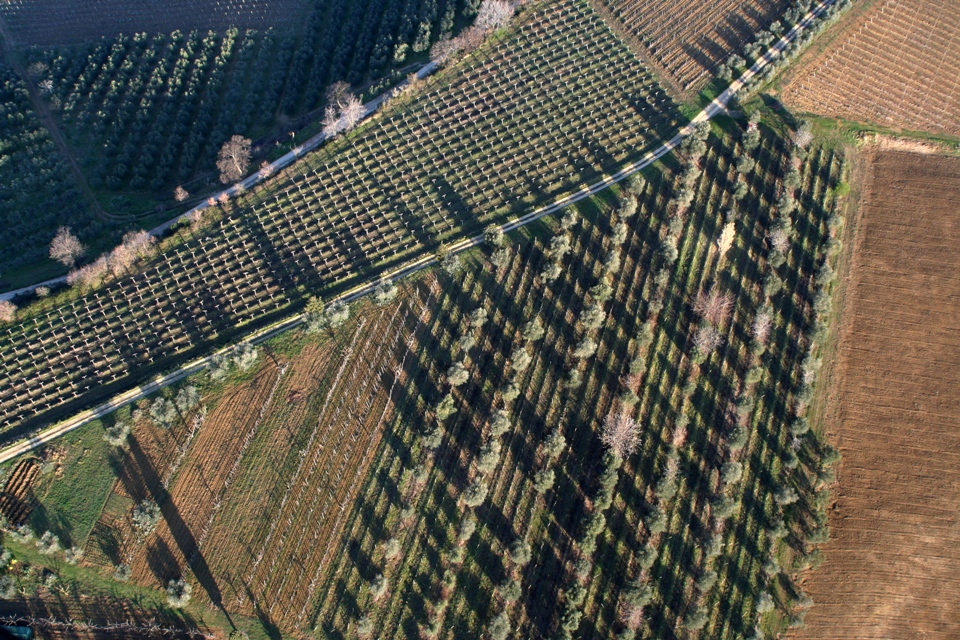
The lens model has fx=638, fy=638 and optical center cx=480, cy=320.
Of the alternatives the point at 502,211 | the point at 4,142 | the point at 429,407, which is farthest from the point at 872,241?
the point at 4,142

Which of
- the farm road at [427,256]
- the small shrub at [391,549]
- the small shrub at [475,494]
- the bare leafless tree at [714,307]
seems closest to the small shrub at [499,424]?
the small shrub at [475,494]

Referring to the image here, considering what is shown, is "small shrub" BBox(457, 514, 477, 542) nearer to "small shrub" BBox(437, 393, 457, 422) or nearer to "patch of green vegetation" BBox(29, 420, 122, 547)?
"small shrub" BBox(437, 393, 457, 422)

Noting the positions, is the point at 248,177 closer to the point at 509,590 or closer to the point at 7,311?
the point at 7,311

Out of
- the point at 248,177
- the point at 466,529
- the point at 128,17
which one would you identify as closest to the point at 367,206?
the point at 248,177

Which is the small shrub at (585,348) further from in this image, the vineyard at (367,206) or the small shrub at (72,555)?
the small shrub at (72,555)

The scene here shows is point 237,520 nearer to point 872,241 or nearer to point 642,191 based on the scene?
point 642,191
